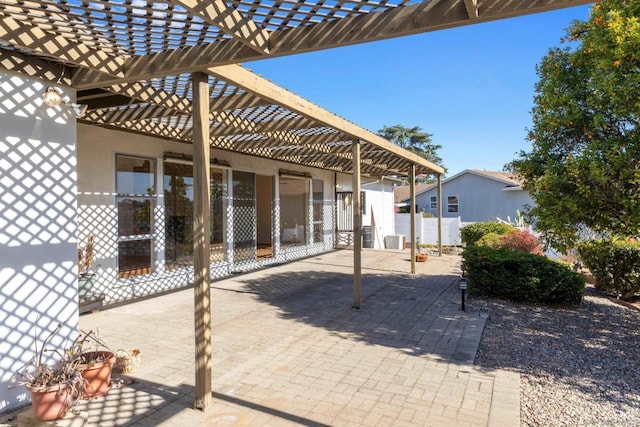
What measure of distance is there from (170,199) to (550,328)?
22.4 ft

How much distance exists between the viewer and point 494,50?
29.4ft

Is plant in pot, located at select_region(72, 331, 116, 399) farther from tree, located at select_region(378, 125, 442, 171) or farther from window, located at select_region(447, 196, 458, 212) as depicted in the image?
tree, located at select_region(378, 125, 442, 171)

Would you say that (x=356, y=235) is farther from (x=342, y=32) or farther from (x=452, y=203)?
(x=452, y=203)

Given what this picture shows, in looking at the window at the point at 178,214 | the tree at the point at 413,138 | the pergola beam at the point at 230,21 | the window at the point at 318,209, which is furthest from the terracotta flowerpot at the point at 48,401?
the tree at the point at 413,138

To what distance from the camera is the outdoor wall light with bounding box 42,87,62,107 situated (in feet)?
11.4

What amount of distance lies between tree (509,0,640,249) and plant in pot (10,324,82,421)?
553 centimetres

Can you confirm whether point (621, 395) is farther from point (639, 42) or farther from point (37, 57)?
point (37, 57)

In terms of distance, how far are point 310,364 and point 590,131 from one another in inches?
177

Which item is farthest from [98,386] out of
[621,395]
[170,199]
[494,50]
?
[494,50]

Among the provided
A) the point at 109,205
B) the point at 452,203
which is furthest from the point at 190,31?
the point at 452,203

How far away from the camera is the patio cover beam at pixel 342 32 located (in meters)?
2.38

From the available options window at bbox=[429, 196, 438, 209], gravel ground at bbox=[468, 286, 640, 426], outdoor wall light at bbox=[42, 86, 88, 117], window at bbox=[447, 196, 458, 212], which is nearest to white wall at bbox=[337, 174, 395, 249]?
window at bbox=[447, 196, 458, 212]

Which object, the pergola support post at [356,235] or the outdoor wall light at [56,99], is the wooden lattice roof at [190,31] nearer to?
the outdoor wall light at [56,99]

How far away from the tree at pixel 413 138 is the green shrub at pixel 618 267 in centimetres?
3419
